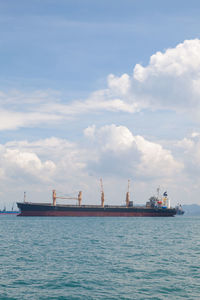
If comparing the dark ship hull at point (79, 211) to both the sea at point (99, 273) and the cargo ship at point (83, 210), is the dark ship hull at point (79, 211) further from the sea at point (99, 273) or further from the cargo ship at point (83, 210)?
the sea at point (99, 273)

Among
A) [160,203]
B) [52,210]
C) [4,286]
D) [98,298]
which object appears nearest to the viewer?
[98,298]

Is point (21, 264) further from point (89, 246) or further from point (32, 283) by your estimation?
point (89, 246)

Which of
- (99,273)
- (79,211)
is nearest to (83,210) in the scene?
(79,211)

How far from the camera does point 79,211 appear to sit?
490ft

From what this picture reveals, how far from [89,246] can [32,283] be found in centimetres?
2219

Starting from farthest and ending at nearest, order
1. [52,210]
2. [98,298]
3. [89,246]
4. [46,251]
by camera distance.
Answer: [52,210]
[89,246]
[46,251]
[98,298]

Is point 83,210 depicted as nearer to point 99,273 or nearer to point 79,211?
point 79,211

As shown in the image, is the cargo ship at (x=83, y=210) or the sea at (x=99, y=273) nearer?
the sea at (x=99, y=273)

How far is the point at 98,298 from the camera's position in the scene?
851 inches

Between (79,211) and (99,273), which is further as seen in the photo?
(79,211)

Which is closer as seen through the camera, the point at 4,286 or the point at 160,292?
the point at 160,292

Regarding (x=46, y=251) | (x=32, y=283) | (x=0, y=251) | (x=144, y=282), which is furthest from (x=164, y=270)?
(x=0, y=251)

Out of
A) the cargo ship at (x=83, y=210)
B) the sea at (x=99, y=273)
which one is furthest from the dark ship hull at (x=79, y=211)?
the sea at (x=99, y=273)

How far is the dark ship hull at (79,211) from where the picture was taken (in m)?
145
